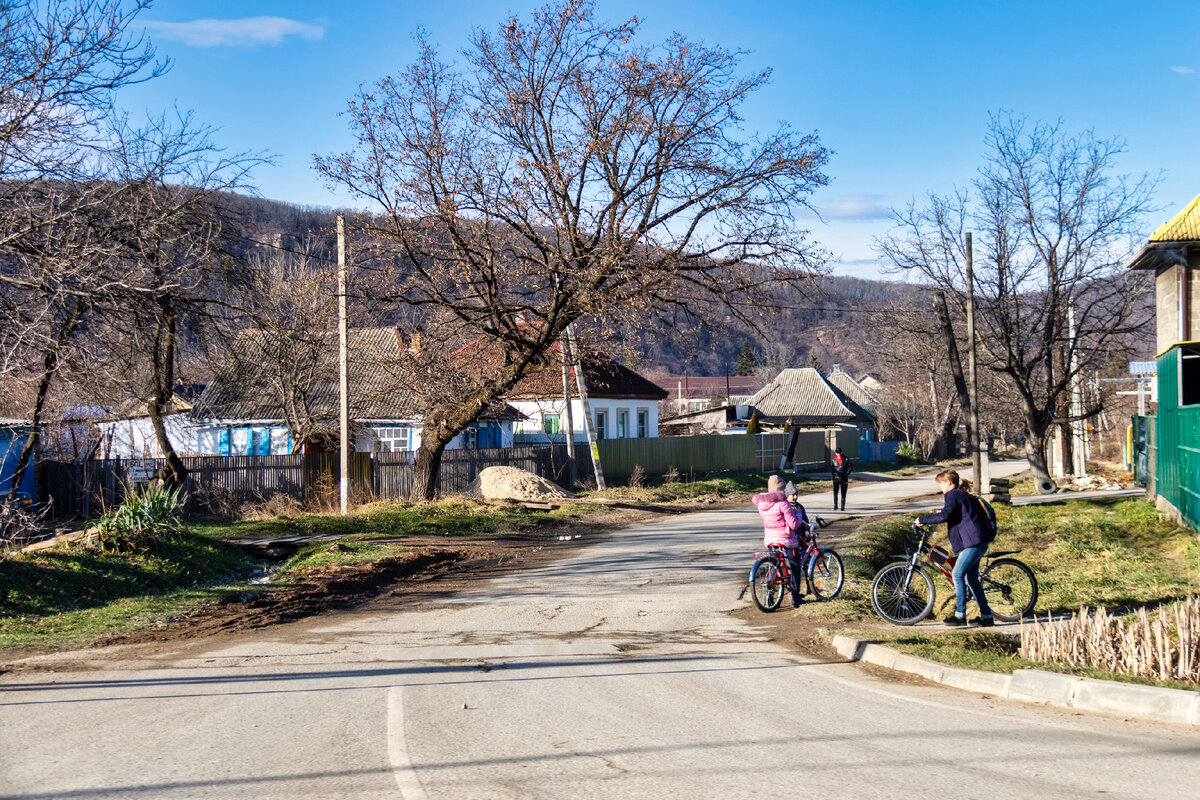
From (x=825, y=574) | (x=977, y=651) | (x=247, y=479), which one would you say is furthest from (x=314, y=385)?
(x=977, y=651)

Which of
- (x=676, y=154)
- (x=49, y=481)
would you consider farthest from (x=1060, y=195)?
(x=49, y=481)

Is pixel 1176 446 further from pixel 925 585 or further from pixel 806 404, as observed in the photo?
pixel 806 404

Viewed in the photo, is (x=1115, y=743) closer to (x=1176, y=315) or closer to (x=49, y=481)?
(x=1176, y=315)

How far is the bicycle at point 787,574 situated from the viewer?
37.4ft

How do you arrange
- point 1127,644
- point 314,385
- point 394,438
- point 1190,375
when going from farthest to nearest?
point 394,438 → point 314,385 → point 1190,375 → point 1127,644

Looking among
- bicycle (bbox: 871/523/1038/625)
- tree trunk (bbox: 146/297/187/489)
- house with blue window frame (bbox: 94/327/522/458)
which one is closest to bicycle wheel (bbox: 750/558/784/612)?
bicycle (bbox: 871/523/1038/625)

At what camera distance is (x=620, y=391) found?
166 feet

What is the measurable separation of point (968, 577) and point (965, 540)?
375mm

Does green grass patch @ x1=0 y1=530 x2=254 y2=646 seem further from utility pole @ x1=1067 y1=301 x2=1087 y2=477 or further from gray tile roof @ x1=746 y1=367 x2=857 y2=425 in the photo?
gray tile roof @ x1=746 y1=367 x2=857 y2=425

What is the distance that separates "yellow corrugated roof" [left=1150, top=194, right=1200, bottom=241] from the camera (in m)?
19.0

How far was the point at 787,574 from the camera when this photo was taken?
11.4 metres

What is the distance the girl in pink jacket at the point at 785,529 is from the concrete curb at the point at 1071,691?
130 inches

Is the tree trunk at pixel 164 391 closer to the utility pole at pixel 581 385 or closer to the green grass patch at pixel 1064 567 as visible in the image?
the utility pole at pixel 581 385

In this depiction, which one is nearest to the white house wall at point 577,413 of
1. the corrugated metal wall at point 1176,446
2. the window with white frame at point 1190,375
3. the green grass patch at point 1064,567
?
the corrugated metal wall at point 1176,446
